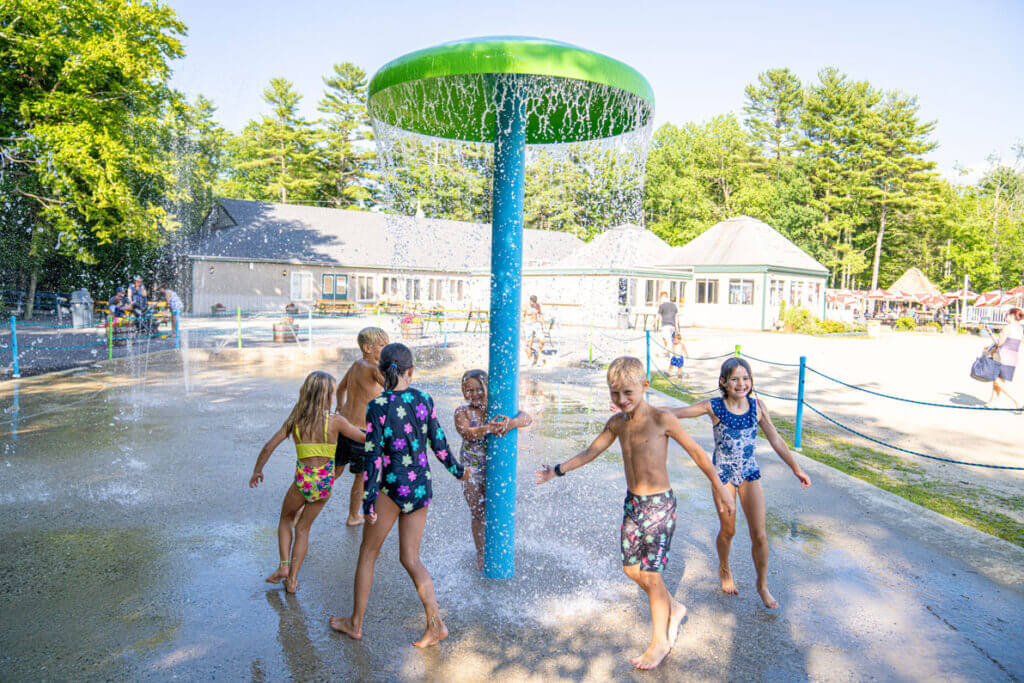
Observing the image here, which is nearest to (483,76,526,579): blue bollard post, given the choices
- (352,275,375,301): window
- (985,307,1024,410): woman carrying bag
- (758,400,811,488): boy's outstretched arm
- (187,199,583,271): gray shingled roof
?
(758,400,811,488): boy's outstretched arm

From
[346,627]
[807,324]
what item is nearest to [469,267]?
[807,324]

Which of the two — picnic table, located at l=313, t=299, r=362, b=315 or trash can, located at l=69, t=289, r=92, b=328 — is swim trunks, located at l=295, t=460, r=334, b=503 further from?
picnic table, located at l=313, t=299, r=362, b=315

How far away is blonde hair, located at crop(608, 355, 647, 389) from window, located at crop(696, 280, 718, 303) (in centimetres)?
3029

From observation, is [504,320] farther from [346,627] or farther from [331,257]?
[331,257]

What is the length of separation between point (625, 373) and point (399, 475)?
1264 mm

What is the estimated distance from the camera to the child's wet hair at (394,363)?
10.6 ft

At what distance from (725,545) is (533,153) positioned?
153 inches

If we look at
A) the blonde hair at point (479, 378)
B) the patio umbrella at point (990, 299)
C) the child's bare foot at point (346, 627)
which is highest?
the patio umbrella at point (990, 299)

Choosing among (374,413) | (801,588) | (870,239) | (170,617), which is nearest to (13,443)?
(170,617)

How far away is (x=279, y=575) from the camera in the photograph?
3.90 m

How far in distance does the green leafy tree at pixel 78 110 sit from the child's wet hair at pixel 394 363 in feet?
74.8

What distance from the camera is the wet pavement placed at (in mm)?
3102

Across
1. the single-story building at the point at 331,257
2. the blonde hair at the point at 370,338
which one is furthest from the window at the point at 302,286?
the blonde hair at the point at 370,338

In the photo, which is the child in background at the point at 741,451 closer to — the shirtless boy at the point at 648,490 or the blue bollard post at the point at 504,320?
the shirtless boy at the point at 648,490
